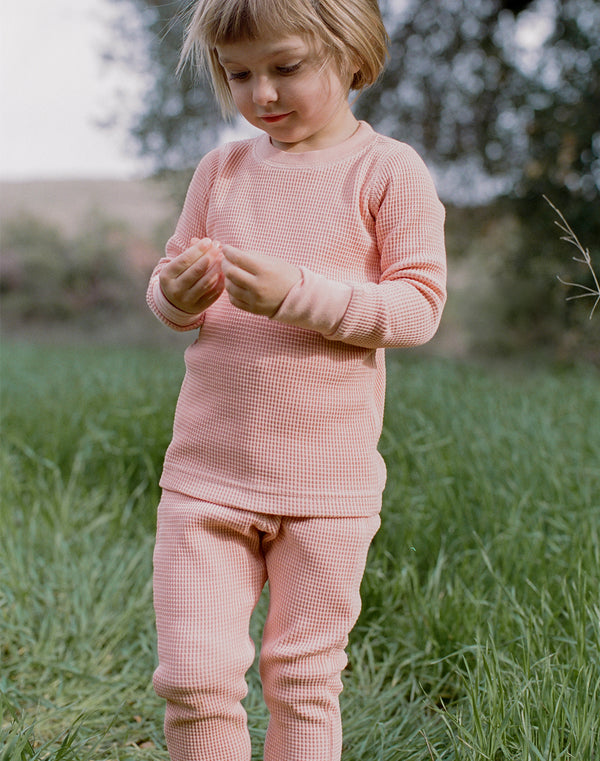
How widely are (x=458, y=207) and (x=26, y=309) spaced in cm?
929

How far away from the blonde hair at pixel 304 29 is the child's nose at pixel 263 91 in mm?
69

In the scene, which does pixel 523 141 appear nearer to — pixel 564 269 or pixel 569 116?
pixel 569 116

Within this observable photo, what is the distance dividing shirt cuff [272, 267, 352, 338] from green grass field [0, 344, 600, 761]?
793 millimetres

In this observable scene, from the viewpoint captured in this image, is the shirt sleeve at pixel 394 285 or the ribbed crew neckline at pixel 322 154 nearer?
the shirt sleeve at pixel 394 285

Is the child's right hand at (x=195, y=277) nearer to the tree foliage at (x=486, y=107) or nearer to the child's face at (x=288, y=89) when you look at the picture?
the child's face at (x=288, y=89)

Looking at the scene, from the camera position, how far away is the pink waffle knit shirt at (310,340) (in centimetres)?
142

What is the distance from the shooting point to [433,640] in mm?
2092

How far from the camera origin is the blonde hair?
1.35 metres

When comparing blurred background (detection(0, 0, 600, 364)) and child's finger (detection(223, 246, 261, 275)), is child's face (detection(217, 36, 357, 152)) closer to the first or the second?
child's finger (detection(223, 246, 261, 275))

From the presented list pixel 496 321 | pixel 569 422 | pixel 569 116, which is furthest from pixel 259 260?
pixel 496 321

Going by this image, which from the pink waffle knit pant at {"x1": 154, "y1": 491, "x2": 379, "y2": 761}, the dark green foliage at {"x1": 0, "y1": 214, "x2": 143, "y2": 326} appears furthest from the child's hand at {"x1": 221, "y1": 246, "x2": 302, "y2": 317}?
the dark green foliage at {"x1": 0, "y1": 214, "x2": 143, "y2": 326}

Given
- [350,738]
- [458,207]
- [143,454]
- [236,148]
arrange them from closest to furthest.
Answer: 1. [236,148]
2. [350,738]
3. [143,454]
4. [458,207]

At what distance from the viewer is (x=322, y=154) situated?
1505 millimetres

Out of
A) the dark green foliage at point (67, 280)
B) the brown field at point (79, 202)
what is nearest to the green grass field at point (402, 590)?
the dark green foliage at point (67, 280)
